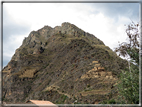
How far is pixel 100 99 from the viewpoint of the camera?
121ft

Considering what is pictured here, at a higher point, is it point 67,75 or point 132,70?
point 132,70

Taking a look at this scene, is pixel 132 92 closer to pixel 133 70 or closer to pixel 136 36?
pixel 133 70

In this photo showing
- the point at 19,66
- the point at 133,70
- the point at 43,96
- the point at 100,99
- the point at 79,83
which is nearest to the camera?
the point at 133,70

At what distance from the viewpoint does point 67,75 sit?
60281mm

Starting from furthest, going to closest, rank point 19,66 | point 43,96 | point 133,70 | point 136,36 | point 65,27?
point 65,27 → point 19,66 → point 43,96 → point 133,70 → point 136,36

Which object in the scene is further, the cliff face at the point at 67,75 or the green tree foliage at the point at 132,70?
the cliff face at the point at 67,75

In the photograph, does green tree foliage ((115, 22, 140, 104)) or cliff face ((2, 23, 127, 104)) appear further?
cliff face ((2, 23, 127, 104))

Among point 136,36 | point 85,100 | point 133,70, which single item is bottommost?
point 85,100

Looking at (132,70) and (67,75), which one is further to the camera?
(67,75)

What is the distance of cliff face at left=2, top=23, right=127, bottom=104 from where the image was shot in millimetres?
42622

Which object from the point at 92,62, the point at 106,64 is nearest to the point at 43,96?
the point at 92,62

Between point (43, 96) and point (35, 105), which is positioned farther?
point (43, 96)

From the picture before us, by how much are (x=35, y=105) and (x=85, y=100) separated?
17969 millimetres

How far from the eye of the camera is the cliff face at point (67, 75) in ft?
140
